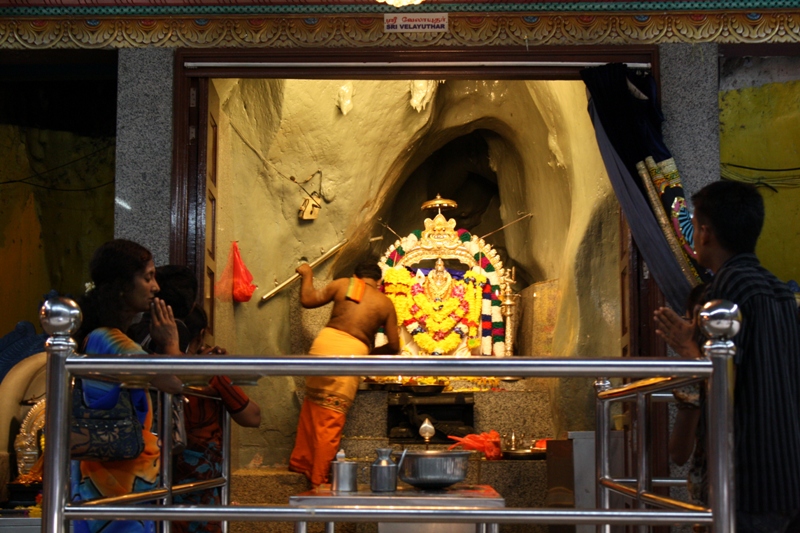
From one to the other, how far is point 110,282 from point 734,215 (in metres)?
1.91

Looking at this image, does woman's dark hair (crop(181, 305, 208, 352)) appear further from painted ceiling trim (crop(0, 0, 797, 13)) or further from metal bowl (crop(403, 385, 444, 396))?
metal bowl (crop(403, 385, 444, 396))

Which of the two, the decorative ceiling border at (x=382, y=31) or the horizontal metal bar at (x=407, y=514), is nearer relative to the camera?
the horizontal metal bar at (x=407, y=514)

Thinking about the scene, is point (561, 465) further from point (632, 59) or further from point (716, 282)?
point (716, 282)

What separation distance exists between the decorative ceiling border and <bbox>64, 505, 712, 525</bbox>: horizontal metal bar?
406cm

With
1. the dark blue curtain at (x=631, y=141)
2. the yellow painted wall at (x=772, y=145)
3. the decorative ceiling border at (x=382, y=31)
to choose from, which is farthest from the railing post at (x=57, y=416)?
the yellow painted wall at (x=772, y=145)

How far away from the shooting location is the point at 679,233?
494 centimetres

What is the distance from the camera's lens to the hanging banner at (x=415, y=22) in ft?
17.6

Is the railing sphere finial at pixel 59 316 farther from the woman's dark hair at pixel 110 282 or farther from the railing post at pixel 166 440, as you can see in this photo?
the woman's dark hair at pixel 110 282

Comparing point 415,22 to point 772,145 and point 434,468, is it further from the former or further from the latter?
point 772,145

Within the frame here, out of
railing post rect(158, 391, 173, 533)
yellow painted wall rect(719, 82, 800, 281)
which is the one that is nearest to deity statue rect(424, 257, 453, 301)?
yellow painted wall rect(719, 82, 800, 281)

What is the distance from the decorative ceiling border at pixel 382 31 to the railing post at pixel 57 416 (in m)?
3.90

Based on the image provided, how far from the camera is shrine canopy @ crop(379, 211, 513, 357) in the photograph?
9492mm

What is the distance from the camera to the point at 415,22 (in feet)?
17.6

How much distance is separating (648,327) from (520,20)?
1.94 m
